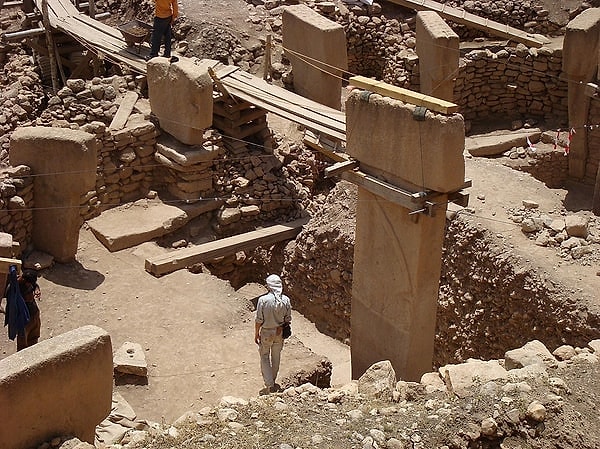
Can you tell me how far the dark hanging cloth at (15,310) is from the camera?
791cm

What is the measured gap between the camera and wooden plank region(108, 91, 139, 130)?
11.6m

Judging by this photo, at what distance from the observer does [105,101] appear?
12180mm

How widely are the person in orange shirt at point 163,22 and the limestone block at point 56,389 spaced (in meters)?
7.41

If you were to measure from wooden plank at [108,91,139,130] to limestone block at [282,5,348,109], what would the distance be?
2.47 m

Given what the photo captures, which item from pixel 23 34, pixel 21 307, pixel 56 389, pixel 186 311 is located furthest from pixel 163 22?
pixel 56 389

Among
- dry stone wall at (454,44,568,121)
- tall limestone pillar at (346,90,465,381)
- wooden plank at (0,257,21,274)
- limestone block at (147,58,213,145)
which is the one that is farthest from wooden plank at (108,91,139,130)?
dry stone wall at (454,44,568,121)

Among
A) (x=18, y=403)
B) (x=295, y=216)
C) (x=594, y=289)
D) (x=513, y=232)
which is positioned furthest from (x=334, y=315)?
(x=18, y=403)

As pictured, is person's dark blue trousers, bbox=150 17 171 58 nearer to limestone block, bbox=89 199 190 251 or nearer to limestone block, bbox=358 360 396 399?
limestone block, bbox=89 199 190 251

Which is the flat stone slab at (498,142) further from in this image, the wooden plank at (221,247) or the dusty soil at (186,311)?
the wooden plank at (221,247)

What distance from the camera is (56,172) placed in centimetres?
977

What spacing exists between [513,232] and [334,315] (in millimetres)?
2568

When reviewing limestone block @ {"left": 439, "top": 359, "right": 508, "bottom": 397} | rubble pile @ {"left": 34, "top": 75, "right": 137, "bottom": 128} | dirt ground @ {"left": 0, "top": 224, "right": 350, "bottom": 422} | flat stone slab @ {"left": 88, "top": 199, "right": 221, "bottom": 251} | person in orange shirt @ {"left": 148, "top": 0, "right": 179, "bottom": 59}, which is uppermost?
person in orange shirt @ {"left": 148, "top": 0, "right": 179, "bottom": 59}

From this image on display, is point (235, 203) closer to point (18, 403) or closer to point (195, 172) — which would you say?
point (195, 172)

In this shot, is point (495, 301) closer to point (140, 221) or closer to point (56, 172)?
point (140, 221)
